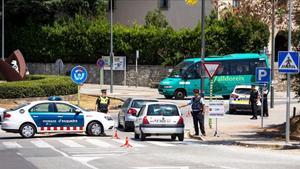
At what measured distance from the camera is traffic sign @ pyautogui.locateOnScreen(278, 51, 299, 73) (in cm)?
2164

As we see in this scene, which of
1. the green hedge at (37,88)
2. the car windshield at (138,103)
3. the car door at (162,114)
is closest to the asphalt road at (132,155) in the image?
the car door at (162,114)

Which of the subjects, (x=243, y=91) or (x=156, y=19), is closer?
(x=243, y=91)

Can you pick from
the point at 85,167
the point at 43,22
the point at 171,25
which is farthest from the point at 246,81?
the point at 85,167

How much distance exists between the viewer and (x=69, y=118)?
26.0 m

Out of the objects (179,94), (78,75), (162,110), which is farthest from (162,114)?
(179,94)

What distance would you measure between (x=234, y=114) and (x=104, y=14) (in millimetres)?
31952

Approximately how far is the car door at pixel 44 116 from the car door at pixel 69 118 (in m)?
0.20

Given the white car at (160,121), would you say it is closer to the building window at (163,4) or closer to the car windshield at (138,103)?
the car windshield at (138,103)

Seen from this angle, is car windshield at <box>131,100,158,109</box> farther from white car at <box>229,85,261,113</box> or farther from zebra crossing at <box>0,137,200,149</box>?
white car at <box>229,85,261,113</box>

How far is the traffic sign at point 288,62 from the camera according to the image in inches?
852

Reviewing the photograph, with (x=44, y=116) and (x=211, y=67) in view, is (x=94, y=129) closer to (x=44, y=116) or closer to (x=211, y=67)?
(x=44, y=116)

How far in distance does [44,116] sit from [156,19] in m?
41.2

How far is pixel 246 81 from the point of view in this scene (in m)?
51.3

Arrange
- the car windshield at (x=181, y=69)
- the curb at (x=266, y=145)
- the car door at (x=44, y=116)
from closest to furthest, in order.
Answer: the curb at (x=266, y=145) < the car door at (x=44, y=116) < the car windshield at (x=181, y=69)
